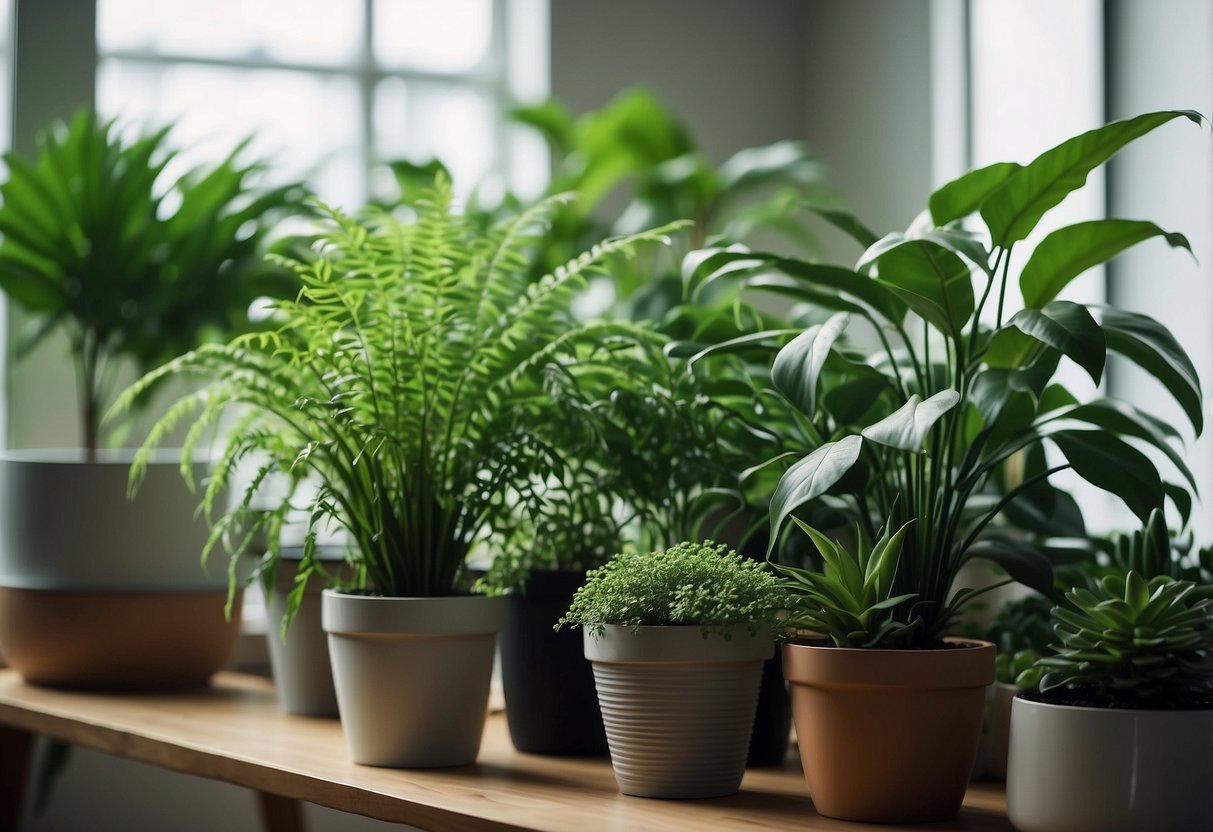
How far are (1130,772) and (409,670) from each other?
565mm

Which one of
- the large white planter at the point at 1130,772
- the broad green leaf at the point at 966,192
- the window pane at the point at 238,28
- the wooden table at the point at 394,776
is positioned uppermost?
the window pane at the point at 238,28

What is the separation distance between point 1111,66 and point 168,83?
5.47 ft

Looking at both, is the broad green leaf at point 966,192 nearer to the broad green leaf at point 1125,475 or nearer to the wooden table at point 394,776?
the broad green leaf at point 1125,475

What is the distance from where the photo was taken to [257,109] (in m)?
2.49

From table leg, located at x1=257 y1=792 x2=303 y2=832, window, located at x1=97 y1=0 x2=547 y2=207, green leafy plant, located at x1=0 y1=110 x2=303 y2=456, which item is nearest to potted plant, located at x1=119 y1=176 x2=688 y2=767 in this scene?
green leafy plant, located at x1=0 y1=110 x2=303 y2=456

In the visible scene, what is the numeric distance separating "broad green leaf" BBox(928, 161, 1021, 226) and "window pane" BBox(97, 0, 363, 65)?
5.99 feet

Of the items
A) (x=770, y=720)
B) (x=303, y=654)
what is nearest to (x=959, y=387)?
(x=770, y=720)

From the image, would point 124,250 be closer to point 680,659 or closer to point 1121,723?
point 680,659

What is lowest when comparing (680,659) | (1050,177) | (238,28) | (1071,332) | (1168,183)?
(680,659)

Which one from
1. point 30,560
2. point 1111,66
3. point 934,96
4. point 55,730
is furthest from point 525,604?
point 934,96

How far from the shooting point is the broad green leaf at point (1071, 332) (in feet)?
2.83

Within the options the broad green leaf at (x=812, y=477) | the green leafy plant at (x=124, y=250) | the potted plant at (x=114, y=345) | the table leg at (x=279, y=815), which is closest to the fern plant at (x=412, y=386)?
the broad green leaf at (x=812, y=477)

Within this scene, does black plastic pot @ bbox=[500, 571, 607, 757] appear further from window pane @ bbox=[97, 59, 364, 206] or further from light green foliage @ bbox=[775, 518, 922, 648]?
window pane @ bbox=[97, 59, 364, 206]

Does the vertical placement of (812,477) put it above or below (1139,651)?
above
